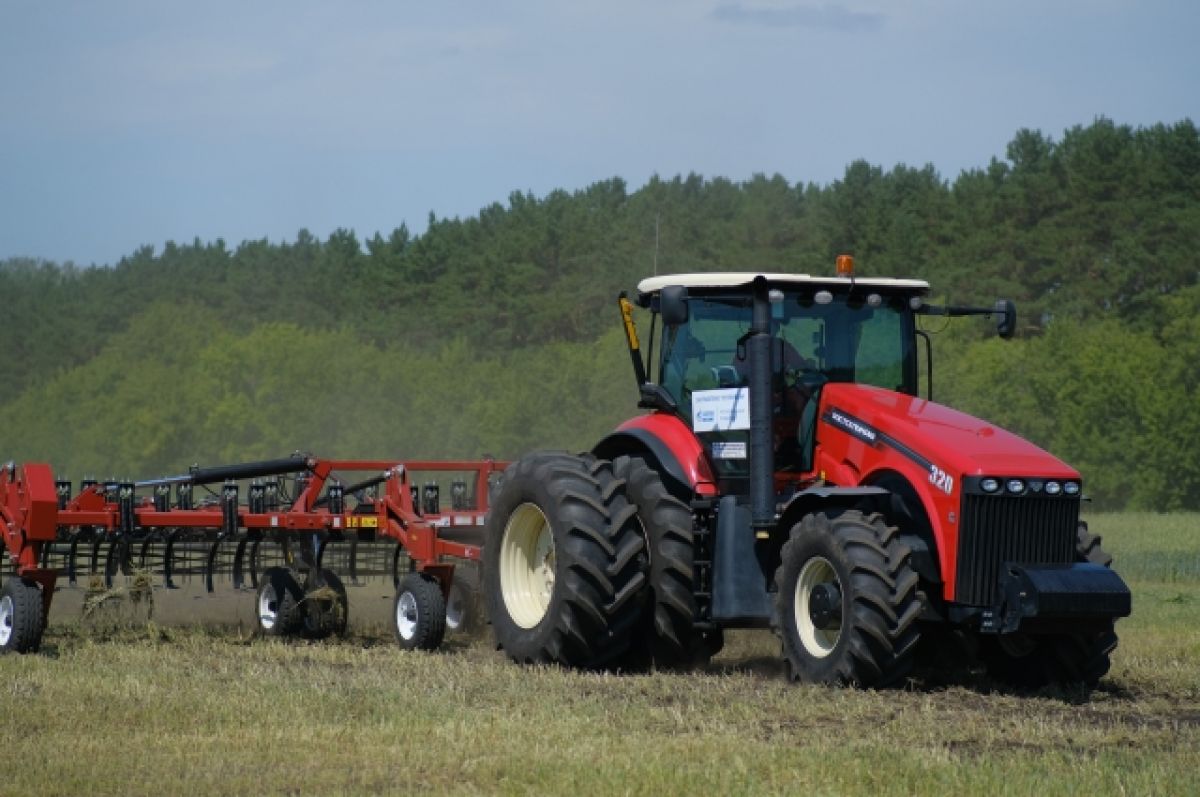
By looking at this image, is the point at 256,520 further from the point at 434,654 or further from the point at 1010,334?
the point at 1010,334

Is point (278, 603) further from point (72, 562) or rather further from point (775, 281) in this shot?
point (775, 281)

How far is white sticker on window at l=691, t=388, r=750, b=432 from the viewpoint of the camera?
11.6 metres

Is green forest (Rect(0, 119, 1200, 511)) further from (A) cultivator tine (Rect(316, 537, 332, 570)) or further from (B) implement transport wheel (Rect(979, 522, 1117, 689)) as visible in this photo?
(B) implement transport wheel (Rect(979, 522, 1117, 689))

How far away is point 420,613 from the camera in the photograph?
1321 cm

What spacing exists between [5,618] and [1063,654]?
298 inches

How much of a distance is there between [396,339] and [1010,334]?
188ft

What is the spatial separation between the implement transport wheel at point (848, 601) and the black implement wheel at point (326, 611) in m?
4.82

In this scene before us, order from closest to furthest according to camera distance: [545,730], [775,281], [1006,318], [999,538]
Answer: [545,730] < [999,538] < [775,281] < [1006,318]

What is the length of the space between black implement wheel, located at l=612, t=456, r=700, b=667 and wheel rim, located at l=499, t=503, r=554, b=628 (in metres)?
0.77

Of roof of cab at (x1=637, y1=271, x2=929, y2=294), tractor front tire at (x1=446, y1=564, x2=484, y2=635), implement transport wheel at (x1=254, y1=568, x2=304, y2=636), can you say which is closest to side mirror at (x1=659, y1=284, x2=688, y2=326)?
roof of cab at (x1=637, y1=271, x2=929, y2=294)

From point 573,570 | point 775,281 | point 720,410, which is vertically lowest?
point 573,570

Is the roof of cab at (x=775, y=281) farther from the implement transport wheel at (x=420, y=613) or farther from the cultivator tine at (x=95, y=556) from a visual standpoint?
the cultivator tine at (x=95, y=556)

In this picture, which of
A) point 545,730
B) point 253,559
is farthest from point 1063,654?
point 253,559

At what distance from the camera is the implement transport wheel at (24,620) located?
43.3 ft
